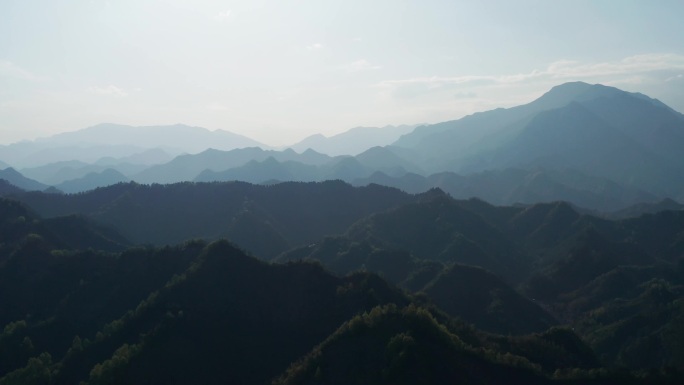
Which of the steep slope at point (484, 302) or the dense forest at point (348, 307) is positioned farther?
the steep slope at point (484, 302)

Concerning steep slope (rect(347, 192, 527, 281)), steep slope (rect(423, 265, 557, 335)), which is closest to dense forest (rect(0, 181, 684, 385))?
steep slope (rect(423, 265, 557, 335))

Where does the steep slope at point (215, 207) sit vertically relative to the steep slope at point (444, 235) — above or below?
above

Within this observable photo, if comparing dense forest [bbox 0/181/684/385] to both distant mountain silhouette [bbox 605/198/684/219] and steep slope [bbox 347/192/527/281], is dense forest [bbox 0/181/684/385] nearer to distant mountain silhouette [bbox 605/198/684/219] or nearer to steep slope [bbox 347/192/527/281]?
steep slope [bbox 347/192/527/281]

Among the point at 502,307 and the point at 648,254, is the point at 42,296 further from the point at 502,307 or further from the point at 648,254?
the point at 648,254

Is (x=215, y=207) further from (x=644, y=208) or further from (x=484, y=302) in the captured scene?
(x=644, y=208)

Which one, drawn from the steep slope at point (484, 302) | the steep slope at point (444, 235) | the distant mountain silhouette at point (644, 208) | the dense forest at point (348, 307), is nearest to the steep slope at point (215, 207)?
the dense forest at point (348, 307)

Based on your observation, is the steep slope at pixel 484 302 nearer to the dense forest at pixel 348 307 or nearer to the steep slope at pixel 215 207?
the dense forest at pixel 348 307

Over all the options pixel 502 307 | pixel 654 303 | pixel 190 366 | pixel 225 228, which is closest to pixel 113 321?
pixel 190 366

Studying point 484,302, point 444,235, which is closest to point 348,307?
point 484,302

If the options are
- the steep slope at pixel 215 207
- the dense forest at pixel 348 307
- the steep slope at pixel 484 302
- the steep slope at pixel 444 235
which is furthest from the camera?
the steep slope at pixel 215 207
